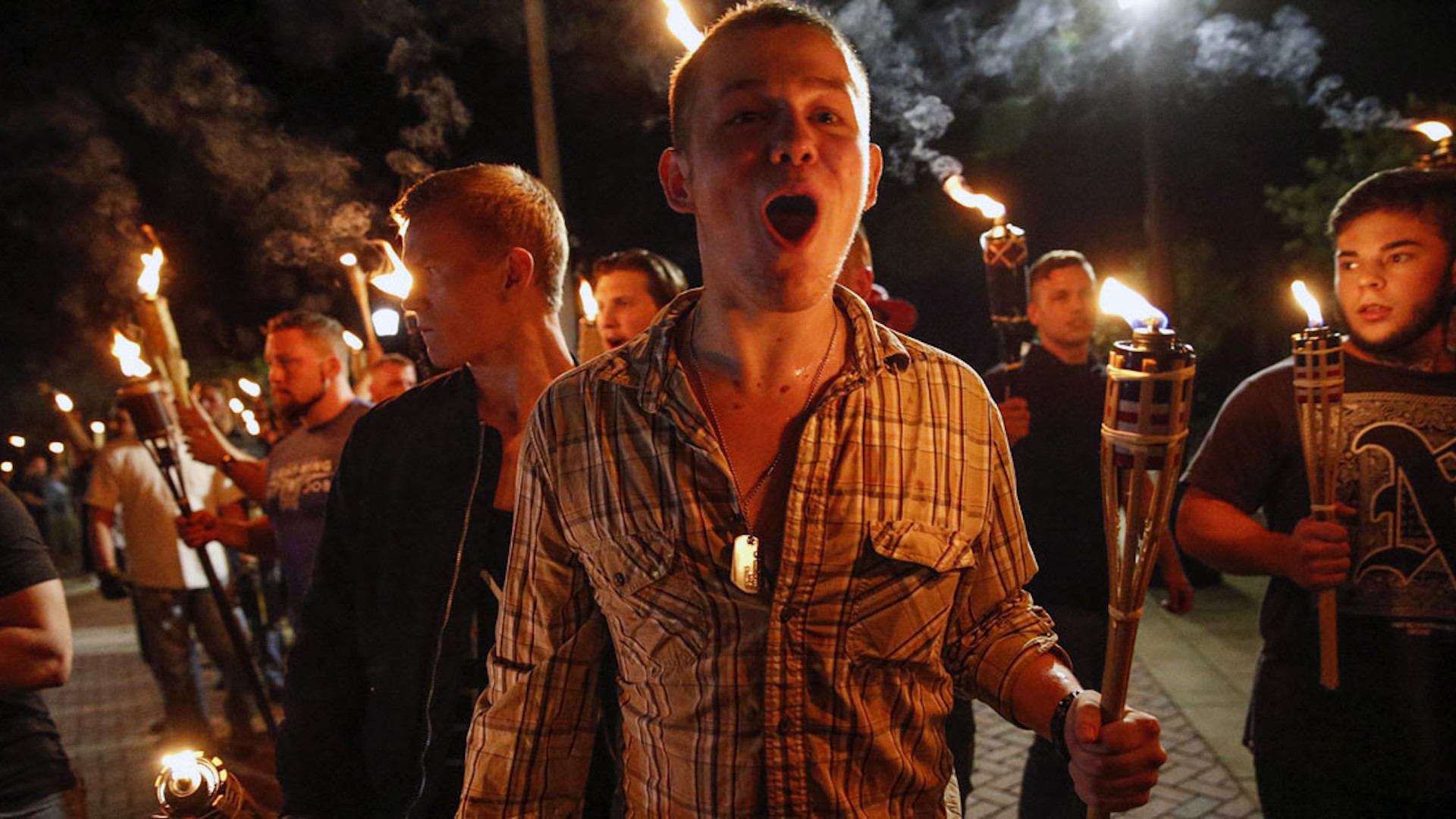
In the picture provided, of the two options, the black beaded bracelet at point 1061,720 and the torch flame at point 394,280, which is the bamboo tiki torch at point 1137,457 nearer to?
the black beaded bracelet at point 1061,720

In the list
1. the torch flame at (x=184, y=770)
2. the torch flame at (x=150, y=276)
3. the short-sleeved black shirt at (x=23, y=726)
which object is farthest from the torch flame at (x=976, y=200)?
the torch flame at (x=150, y=276)

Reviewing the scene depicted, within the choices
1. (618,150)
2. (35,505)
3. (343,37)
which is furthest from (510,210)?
(35,505)

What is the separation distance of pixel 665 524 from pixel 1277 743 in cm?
242

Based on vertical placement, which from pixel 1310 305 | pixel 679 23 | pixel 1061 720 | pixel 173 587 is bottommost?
pixel 173 587

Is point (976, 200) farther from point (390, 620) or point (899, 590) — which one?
point (390, 620)

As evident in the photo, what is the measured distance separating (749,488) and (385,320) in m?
7.66

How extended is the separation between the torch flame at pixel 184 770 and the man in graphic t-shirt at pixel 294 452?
2.30 m

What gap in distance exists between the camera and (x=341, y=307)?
13.3 meters

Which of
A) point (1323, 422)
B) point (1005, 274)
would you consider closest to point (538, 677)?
point (1323, 422)

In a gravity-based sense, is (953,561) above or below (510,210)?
below

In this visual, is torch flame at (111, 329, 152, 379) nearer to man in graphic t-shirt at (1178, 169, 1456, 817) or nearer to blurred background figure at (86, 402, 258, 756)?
blurred background figure at (86, 402, 258, 756)

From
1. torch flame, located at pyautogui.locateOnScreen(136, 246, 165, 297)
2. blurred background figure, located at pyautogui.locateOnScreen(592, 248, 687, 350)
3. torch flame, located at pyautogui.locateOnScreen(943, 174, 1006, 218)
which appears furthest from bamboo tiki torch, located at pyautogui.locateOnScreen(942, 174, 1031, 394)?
torch flame, located at pyautogui.locateOnScreen(136, 246, 165, 297)

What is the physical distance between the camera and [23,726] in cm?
301

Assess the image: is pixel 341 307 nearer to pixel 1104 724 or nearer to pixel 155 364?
pixel 155 364
